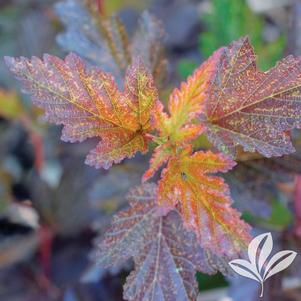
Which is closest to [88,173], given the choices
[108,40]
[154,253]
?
[108,40]

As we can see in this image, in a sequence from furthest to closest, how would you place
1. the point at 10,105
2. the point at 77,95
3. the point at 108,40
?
the point at 10,105
the point at 108,40
the point at 77,95

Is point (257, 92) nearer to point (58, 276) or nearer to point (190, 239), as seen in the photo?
point (190, 239)

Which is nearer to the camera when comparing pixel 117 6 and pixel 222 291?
pixel 222 291

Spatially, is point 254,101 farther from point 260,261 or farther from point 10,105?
point 10,105

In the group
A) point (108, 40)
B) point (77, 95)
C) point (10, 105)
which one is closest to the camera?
point (77, 95)

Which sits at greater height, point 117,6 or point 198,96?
point 117,6

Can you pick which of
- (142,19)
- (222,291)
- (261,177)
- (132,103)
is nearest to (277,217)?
(222,291)

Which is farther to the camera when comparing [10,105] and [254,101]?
[10,105]

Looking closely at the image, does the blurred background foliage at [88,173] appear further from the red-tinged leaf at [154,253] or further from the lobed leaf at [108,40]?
the red-tinged leaf at [154,253]
